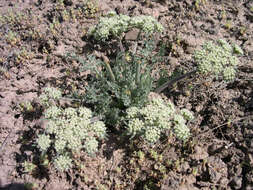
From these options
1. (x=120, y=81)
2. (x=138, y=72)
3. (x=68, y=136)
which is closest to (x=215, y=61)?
(x=138, y=72)

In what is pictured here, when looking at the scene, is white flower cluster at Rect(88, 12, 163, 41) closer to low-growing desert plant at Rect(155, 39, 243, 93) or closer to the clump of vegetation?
low-growing desert plant at Rect(155, 39, 243, 93)

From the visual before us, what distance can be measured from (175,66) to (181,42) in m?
0.80

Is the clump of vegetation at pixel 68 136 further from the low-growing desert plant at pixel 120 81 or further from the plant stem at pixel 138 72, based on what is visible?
the plant stem at pixel 138 72

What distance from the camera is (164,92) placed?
17.8ft

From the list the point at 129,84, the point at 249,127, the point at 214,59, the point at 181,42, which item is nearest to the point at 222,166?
the point at 249,127

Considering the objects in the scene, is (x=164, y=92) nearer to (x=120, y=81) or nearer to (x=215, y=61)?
(x=120, y=81)

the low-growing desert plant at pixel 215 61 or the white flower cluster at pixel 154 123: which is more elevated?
the low-growing desert plant at pixel 215 61

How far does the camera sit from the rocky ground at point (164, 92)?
4.35m

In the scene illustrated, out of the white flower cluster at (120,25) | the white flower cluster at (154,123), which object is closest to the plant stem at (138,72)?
the white flower cluster at (120,25)

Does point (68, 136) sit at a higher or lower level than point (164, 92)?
higher

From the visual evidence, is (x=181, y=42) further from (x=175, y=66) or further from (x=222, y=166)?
(x=222, y=166)

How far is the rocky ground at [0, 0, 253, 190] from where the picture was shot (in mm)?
4348

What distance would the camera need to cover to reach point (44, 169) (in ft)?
15.1

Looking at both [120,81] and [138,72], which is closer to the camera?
[138,72]
